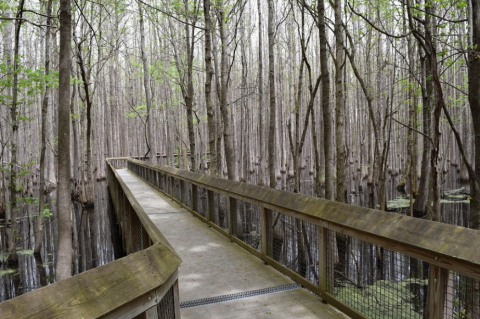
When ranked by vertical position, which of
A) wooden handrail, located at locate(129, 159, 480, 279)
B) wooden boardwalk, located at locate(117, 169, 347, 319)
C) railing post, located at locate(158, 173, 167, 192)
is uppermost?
wooden handrail, located at locate(129, 159, 480, 279)

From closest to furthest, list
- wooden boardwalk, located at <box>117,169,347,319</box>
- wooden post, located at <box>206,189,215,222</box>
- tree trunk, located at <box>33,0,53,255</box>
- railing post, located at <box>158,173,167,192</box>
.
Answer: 1. wooden boardwalk, located at <box>117,169,347,319</box>
2. wooden post, located at <box>206,189,215,222</box>
3. tree trunk, located at <box>33,0,53,255</box>
4. railing post, located at <box>158,173,167,192</box>

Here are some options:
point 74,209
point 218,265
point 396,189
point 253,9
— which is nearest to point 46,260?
point 74,209

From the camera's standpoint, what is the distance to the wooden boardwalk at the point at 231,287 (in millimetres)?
3484

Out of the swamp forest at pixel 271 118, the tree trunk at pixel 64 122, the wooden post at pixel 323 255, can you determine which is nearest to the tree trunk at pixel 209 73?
the swamp forest at pixel 271 118

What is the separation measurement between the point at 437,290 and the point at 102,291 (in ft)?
6.94

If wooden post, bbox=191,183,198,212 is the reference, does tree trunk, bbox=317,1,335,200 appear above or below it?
above

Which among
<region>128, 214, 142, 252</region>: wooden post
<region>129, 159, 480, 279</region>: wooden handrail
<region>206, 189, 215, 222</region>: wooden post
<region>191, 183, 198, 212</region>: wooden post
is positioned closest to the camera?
<region>129, 159, 480, 279</region>: wooden handrail

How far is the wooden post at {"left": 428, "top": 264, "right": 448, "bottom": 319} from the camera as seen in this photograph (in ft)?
7.87

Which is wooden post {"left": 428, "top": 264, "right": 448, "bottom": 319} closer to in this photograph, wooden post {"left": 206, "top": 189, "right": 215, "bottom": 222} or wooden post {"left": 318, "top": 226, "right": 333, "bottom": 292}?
wooden post {"left": 318, "top": 226, "right": 333, "bottom": 292}

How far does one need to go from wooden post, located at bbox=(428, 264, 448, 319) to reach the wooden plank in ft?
5.72

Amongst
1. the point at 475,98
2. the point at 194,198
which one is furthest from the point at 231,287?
the point at 194,198

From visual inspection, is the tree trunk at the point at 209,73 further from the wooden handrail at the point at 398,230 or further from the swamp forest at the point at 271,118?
the wooden handrail at the point at 398,230

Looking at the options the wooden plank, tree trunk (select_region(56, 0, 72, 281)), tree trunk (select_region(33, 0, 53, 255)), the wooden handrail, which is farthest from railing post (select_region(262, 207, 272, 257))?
tree trunk (select_region(33, 0, 53, 255))

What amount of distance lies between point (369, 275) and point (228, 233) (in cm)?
474
